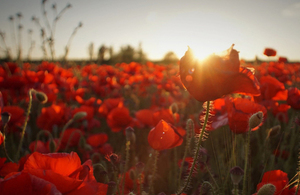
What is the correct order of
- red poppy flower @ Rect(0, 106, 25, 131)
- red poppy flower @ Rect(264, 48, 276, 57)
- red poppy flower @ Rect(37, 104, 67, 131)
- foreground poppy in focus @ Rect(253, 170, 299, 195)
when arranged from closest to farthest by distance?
1. foreground poppy in focus @ Rect(253, 170, 299, 195)
2. red poppy flower @ Rect(0, 106, 25, 131)
3. red poppy flower @ Rect(37, 104, 67, 131)
4. red poppy flower @ Rect(264, 48, 276, 57)

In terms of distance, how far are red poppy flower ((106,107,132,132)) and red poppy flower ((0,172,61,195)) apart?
139 centimetres

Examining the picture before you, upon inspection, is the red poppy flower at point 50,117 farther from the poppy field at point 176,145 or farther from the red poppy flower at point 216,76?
the red poppy flower at point 216,76

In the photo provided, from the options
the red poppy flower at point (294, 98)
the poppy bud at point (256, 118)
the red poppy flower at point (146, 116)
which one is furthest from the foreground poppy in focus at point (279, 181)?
the red poppy flower at point (146, 116)

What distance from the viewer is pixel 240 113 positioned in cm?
102

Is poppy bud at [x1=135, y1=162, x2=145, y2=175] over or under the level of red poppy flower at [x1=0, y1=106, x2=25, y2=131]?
under

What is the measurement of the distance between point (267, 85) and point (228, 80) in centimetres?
103

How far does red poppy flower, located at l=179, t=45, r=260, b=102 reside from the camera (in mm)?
658

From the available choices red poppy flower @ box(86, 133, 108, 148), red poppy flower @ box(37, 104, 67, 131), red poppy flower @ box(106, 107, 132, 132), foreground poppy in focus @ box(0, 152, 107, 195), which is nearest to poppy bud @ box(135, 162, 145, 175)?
foreground poppy in focus @ box(0, 152, 107, 195)

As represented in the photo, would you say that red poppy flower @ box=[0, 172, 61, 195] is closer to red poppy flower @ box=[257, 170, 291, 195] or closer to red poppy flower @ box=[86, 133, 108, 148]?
red poppy flower @ box=[257, 170, 291, 195]

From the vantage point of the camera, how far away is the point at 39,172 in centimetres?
51

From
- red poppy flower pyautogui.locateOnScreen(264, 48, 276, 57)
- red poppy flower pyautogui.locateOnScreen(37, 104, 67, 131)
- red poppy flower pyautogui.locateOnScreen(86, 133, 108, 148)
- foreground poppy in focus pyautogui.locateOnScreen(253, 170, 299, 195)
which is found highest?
red poppy flower pyautogui.locateOnScreen(264, 48, 276, 57)

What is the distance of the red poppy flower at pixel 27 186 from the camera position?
472 millimetres

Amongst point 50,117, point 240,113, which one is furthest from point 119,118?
point 240,113

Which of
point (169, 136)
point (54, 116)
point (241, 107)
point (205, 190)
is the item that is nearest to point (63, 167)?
point (169, 136)
